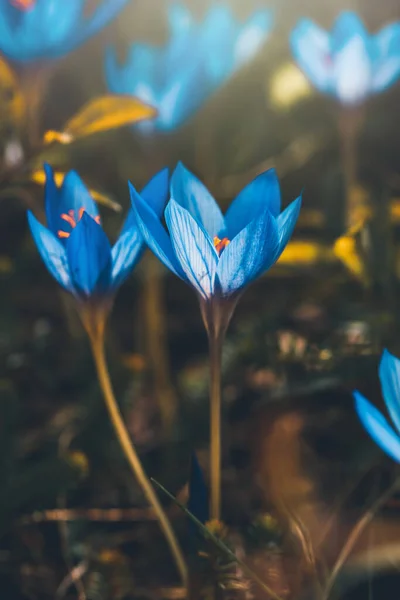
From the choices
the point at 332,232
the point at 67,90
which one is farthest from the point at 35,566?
the point at 67,90

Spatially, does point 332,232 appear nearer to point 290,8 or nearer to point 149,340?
point 149,340

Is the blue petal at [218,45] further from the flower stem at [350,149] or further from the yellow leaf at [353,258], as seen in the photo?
the yellow leaf at [353,258]

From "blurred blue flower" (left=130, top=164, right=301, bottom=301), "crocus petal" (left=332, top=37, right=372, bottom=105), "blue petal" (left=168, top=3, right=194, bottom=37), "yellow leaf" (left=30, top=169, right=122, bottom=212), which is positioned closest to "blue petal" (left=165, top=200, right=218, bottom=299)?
"blurred blue flower" (left=130, top=164, right=301, bottom=301)

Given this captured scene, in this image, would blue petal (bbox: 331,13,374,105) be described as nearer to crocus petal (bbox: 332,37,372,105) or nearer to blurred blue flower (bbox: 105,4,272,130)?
crocus petal (bbox: 332,37,372,105)

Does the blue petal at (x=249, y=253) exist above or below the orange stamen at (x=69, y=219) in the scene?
below

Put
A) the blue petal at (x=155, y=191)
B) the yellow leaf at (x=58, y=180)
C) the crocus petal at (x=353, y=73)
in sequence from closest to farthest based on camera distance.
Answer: the blue petal at (x=155, y=191) → the yellow leaf at (x=58, y=180) → the crocus petal at (x=353, y=73)

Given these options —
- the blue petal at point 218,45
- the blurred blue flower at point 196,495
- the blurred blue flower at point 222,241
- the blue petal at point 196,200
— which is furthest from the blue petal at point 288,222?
the blue petal at point 218,45

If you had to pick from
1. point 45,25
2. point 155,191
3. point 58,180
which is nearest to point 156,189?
point 155,191
